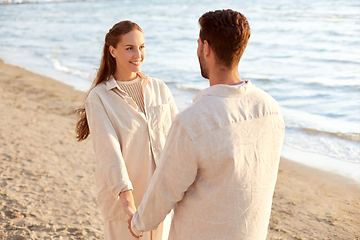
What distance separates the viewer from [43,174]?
16.6ft

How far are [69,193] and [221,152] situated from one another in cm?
372

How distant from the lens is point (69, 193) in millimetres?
4641

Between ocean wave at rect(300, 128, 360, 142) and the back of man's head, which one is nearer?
the back of man's head

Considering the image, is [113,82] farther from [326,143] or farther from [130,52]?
[326,143]

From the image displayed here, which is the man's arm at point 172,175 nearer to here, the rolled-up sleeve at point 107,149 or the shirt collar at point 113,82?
the rolled-up sleeve at point 107,149

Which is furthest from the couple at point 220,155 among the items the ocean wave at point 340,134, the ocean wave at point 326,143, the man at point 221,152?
the ocean wave at point 340,134

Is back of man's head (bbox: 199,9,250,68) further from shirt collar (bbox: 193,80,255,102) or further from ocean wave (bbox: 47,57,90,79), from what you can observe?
ocean wave (bbox: 47,57,90,79)

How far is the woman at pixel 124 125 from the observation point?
6.97 ft

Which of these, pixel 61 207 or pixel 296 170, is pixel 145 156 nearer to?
pixel 61 207

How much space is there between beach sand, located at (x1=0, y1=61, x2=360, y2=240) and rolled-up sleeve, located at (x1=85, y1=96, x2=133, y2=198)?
6.36 feet

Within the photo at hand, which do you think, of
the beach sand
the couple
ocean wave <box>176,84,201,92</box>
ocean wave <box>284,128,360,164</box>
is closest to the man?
the couple

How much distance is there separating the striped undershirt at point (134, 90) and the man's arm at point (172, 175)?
3.08 feet

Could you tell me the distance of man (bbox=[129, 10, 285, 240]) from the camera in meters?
1.36

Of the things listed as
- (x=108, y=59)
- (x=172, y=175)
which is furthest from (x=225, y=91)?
(x=108, y=59)
